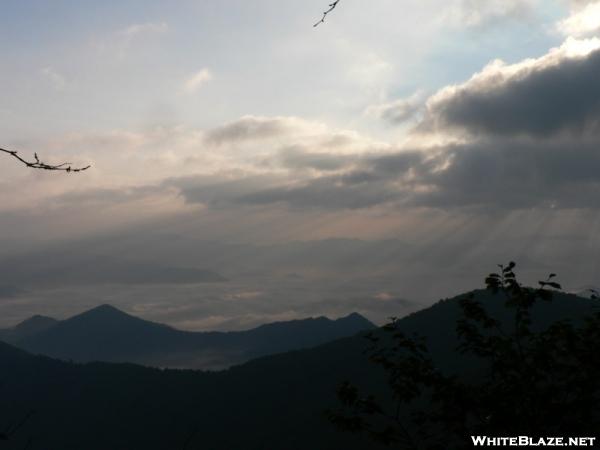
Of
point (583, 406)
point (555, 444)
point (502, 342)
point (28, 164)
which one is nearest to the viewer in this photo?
point (28, 164)

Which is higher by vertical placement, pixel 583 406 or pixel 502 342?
pixel 502 342

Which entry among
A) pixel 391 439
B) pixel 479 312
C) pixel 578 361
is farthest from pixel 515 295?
pixel 391 439

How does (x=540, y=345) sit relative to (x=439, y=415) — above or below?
above

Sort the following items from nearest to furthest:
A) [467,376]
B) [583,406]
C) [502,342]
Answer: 1. [583,406]
2. [502,342]
3. [467,376]

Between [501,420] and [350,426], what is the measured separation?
4.45 metres

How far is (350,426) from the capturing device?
2106cm

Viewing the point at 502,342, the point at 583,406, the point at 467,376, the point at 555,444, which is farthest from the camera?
the point at 467,376

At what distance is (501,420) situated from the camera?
2002 cm

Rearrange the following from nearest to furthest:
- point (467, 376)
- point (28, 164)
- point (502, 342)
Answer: point (28, 164) → point (502, 342) → point (467, 376)

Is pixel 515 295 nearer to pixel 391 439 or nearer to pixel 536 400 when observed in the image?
pixel 536 400

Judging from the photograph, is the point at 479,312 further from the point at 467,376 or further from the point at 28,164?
the point at 467,376

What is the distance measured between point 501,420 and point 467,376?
179005 millimetres

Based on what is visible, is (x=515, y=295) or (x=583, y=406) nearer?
(x=583, y=406)

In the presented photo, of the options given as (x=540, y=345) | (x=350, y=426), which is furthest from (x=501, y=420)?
(x=350, y=426)
